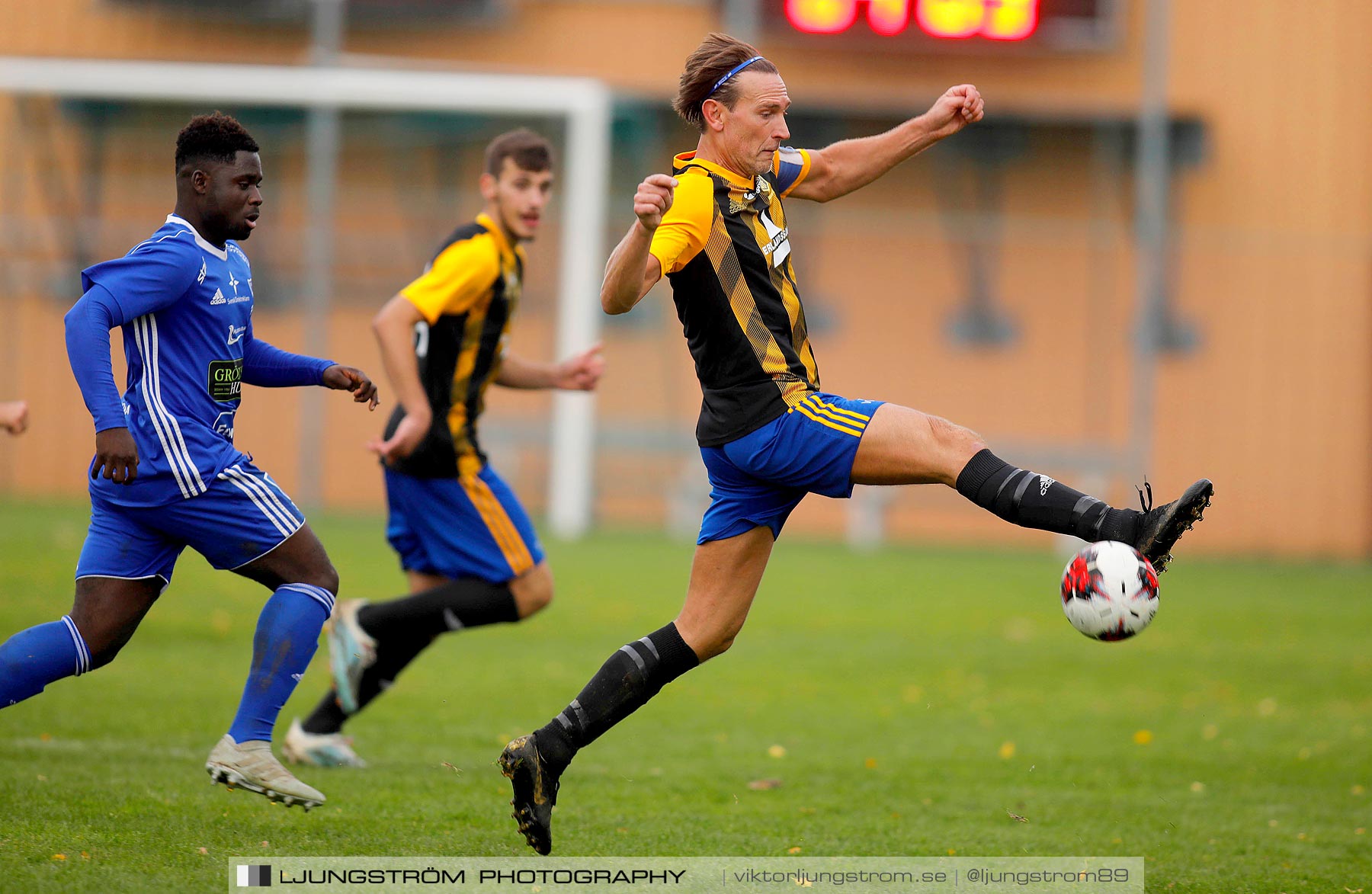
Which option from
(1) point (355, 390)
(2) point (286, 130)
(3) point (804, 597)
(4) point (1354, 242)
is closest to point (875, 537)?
(3) point (804, 597)

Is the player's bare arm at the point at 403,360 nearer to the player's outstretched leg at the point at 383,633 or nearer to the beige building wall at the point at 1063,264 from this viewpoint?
the player's outstretched leg at the point at 383,633

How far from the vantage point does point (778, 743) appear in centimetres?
648

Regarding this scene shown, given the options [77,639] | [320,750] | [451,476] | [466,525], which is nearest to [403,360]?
[451,476]

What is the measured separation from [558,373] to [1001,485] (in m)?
2.58

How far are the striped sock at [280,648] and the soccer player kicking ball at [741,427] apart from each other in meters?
0.76

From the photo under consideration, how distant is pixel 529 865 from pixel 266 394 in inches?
552

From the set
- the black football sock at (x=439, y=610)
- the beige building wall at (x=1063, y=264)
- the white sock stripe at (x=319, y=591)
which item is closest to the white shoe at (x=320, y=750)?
the black football sock at (x=439, y=610)

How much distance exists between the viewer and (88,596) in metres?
4.33

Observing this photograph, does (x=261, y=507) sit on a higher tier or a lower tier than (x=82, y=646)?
higher

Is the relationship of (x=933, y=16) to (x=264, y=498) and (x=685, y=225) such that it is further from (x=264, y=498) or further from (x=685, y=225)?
(x=264, y=498)

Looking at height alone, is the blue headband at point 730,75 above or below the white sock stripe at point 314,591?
above

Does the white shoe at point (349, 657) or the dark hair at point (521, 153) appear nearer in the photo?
the white shoe at point (349, 657)

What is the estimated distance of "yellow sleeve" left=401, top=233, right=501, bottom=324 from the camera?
567cm

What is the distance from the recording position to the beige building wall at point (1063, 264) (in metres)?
17.7
